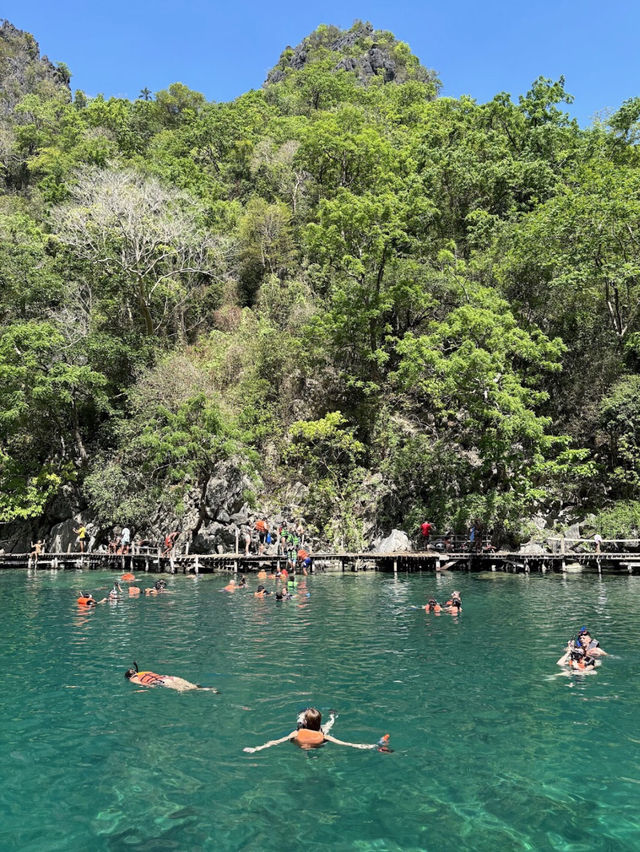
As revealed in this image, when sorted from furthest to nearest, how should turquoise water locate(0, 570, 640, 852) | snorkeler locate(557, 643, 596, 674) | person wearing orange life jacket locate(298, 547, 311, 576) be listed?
1. person wearing orange life jacket locate(298, 547, 311, 576)
2. snorkeler locate(557, 643, 596, 674)
3. turquoise water locate(0, 570, 640, 852)

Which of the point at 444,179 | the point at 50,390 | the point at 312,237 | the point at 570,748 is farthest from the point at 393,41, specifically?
the point at 570,748

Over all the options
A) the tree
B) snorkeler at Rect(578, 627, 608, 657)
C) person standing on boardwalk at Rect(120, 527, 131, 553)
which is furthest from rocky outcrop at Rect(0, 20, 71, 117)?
snorkeler at Rect(578, 627, 608, 657)

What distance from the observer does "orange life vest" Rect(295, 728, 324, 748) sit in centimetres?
977

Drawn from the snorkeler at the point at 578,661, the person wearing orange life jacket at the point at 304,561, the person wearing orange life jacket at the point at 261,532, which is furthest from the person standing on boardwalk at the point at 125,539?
the snorkeler at the point at 578,661

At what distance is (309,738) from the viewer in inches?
385

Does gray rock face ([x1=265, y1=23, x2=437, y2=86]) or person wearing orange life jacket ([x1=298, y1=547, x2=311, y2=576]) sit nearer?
person wearing orange life jacket ([x1=298, y1=547, x2=311, y2=576])

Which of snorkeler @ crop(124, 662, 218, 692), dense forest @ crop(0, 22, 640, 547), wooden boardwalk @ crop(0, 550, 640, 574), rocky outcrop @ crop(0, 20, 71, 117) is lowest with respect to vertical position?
snorkeler @ crop(124, 662, 218, 692)

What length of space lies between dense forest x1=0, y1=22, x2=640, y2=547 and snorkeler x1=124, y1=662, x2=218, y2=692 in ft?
69.8

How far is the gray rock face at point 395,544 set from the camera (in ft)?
113

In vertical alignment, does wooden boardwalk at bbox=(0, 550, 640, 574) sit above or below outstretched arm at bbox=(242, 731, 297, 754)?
above

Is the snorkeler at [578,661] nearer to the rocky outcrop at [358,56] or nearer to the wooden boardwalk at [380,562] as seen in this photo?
the wooden boardwalk at [380,562]

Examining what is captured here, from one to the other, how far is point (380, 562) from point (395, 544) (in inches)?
53.8

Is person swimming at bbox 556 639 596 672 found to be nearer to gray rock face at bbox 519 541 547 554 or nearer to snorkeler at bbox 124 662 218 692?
snorkeler at bbox 124 662 218 692

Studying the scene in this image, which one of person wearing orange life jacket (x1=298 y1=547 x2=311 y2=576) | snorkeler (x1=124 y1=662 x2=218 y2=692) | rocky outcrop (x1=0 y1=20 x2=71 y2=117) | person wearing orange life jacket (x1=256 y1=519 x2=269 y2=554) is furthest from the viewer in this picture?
rocky outcrop (x1=0 y1=20 x2=71 y2=117)
